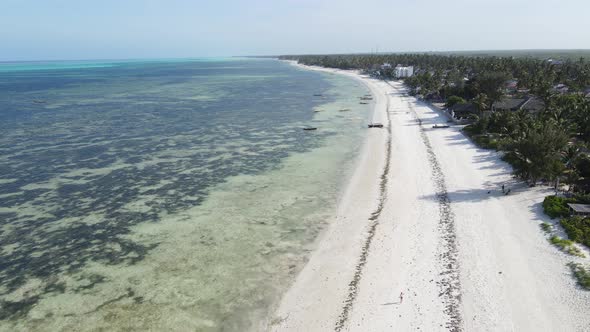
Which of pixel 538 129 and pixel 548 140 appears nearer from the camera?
pixel 548 140

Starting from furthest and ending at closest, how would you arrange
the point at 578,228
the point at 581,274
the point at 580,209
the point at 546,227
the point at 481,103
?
the point at 481,103
the point at 580,209
the point at 546,227
the point at 578,228
the point at 581,274

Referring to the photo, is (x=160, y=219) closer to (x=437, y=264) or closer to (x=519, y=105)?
(x=437, y=264)

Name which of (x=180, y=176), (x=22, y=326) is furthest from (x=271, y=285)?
(x=180, y=176)

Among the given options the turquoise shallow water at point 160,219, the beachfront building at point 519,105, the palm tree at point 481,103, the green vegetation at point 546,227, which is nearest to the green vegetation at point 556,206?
the green vegetation at point 546,227

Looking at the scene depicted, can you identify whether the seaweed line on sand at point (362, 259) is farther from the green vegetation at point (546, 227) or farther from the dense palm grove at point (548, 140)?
the dense palm grove at point (548, 140)

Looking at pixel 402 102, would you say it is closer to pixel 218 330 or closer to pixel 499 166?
pixel 499 166

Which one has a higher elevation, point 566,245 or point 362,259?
point 566,245

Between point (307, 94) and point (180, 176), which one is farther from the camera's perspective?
point (307, 94)

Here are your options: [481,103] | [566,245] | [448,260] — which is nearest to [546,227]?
[566,245]
